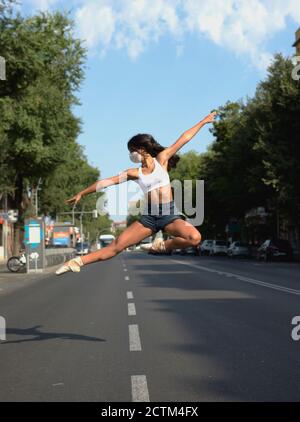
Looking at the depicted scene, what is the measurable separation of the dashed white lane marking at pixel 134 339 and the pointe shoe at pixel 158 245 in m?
1.22

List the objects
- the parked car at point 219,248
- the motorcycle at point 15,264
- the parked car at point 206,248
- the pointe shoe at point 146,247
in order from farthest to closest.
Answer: the parked car at point 206,248
the parked car at point 219,248
the motorcycle at point 15,264
the pointe shoe at point 146,247

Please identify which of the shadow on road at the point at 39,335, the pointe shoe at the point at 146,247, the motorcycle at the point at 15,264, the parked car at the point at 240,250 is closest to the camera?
the pointe shoe at the point at 146,247

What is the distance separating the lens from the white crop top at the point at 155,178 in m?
6.97

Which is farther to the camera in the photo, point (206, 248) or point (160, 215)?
point (206, 248)

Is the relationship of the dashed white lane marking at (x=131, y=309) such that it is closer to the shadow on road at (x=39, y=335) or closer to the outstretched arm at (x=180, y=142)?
the shadow on road at (x=39, y=335)

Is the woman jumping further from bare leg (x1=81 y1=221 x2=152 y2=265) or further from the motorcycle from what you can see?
the motorcycle

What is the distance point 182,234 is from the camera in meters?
6.93

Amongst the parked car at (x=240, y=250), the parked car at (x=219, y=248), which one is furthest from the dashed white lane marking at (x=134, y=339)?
the parked car at (x=219, y=248)

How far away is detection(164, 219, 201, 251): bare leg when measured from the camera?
22.5 feet

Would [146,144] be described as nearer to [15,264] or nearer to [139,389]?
[139,389]

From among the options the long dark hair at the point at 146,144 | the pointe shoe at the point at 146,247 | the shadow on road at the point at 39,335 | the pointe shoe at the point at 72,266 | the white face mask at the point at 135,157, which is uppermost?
the long dark hair at the point at 146,144

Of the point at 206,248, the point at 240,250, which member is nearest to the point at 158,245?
the point at 240,250

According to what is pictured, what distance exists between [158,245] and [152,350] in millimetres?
1263
